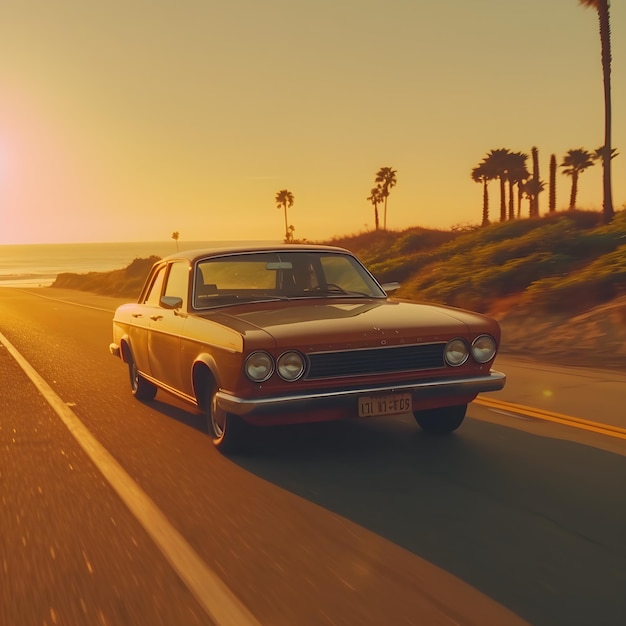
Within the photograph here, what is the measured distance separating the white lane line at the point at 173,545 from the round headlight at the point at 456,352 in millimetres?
2418

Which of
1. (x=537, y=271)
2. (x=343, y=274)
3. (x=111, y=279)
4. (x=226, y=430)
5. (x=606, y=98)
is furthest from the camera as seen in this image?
(x=111, y=279)

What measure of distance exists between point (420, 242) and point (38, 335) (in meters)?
28.4

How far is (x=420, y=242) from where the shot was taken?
43.3 metres

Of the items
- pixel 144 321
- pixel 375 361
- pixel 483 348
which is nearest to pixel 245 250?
pixel 144 321

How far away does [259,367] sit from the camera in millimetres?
5664

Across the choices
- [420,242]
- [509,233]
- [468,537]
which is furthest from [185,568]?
[420,242]

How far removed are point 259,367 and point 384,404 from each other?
3.01 ft

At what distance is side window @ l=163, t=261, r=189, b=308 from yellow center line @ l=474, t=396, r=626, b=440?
308cm

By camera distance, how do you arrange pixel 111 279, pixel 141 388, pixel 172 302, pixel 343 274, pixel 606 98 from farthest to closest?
pixel 111 279, pixel 606 98, pixel 141 388, pixel 343 274, pixel 172 302

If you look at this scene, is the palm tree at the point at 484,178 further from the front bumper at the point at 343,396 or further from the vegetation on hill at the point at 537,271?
the front bumper at the point at 343,396

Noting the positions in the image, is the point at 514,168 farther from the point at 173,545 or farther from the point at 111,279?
the point at 173,545

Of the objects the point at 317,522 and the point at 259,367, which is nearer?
the point at 317,522

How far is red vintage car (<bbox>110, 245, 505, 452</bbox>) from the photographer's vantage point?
5660 mm

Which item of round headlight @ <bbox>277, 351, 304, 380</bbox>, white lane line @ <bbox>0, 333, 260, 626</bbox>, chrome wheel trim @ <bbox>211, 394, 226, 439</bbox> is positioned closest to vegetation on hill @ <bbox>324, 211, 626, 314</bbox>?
chrome wheel trim @ <bbox>211, 394, 226, 439</bbox>
